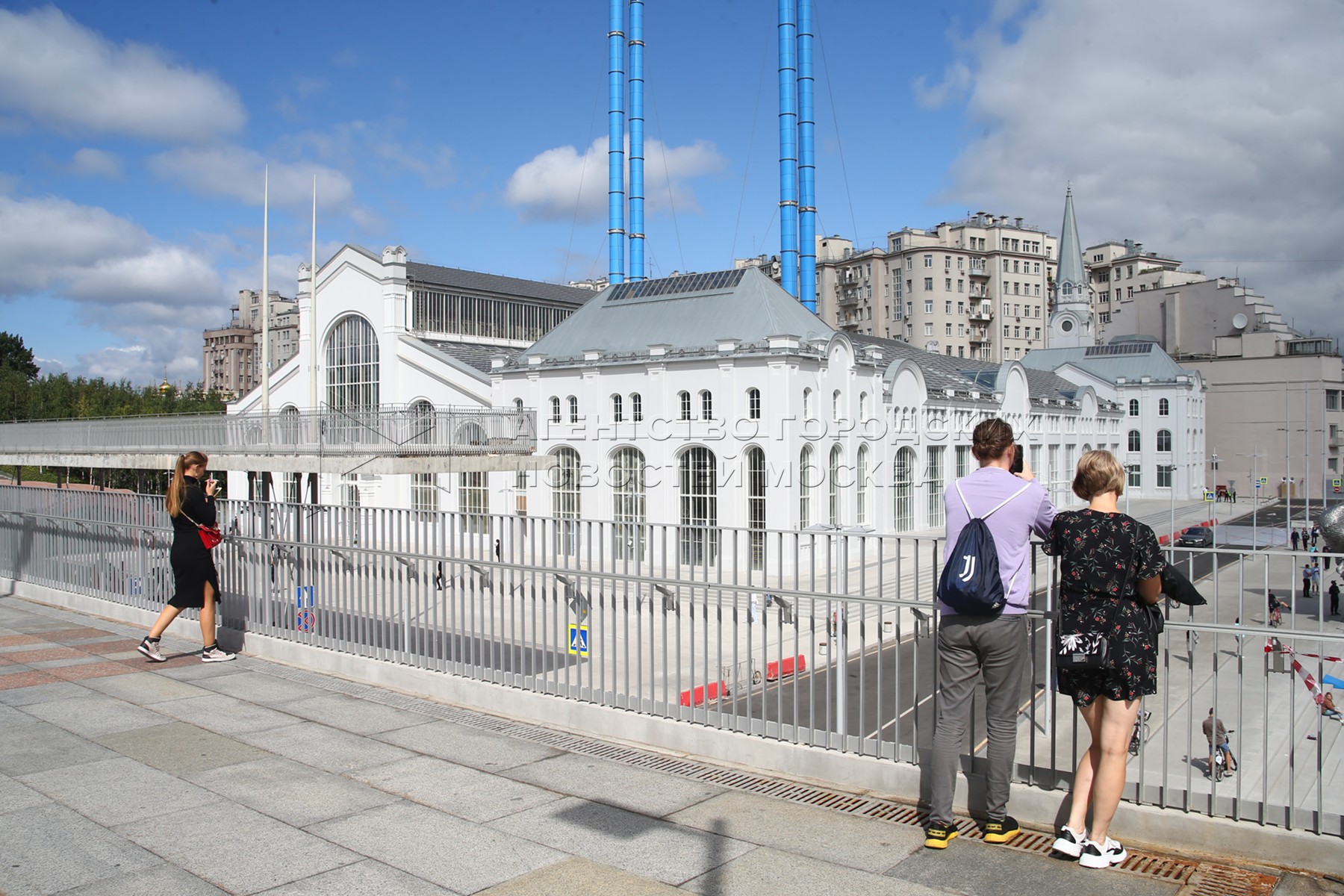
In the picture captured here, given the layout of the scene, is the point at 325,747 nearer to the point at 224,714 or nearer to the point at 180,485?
the point at 224,714

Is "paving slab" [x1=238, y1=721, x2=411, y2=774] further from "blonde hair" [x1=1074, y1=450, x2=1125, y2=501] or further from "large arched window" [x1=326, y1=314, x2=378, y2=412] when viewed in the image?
"large arched window" [x1=326, y1=314, x2=378, y2=412]

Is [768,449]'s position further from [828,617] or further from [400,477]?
[828,617]

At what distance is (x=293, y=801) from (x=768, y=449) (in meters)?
28.5

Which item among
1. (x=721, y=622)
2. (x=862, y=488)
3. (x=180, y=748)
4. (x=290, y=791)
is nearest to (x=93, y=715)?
(x=180, y=748)

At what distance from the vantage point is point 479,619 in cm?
945

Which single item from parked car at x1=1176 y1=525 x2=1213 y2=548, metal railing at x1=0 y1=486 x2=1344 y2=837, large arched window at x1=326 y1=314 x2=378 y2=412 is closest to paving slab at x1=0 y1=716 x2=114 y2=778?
metal railing at x1=0 y1=486 x2=1344 y2=837

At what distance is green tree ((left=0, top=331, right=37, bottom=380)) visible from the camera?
3755 inches

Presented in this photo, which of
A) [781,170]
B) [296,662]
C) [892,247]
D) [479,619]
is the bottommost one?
[296,662]

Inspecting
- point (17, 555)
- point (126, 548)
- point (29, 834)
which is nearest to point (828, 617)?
point (29, 834)

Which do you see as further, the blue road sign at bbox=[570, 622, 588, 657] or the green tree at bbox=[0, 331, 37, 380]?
the green tree at bbox=[0, 331, 37, 380]

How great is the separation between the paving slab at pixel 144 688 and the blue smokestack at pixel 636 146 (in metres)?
48.9

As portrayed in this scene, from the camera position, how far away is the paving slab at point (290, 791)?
20.8 feet

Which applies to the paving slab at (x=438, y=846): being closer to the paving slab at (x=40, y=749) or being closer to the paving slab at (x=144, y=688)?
the paving slab at (x=40, y=749)

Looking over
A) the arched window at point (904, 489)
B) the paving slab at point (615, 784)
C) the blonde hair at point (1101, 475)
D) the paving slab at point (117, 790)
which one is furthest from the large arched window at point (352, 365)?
the blonde hair at point (1101, 475)
